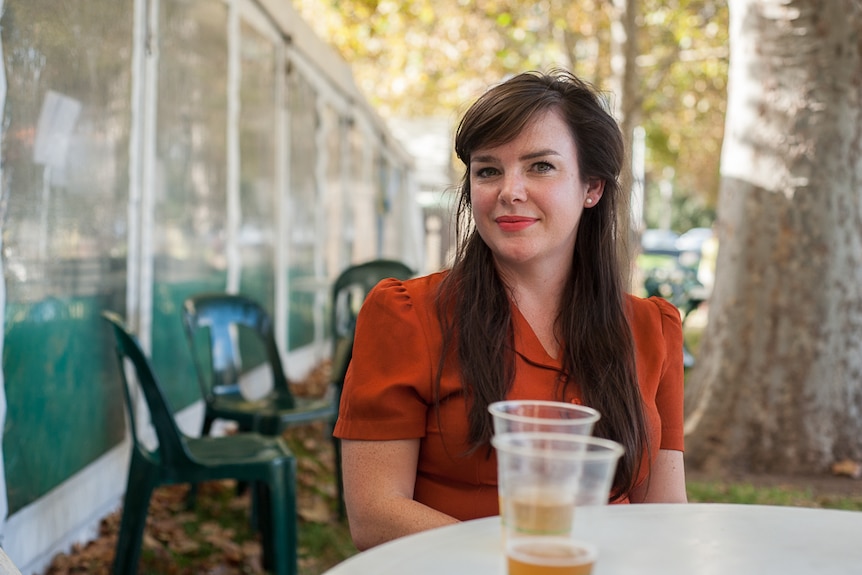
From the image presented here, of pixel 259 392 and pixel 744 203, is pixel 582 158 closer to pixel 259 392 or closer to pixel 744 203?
pixel 744 203

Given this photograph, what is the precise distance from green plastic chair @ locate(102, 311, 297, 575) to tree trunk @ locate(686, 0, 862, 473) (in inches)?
134

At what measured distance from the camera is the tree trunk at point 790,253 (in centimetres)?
617

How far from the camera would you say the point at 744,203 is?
6375mm

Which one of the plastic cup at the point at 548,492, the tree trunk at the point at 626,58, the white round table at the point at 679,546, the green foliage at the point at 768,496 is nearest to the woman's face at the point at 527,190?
the white round table at the point at 679,546

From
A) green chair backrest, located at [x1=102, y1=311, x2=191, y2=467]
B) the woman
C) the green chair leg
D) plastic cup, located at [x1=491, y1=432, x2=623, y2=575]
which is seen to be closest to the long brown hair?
the woman

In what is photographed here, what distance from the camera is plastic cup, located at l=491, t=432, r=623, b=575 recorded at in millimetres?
1103

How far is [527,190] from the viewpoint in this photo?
7.27 feet

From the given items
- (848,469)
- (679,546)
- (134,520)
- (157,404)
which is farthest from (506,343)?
(848,469)

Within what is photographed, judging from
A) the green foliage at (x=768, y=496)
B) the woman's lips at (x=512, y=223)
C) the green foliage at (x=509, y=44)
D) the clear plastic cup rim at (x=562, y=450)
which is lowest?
the green foliage at (x=768, y=496)

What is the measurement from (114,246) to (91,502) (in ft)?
3.56

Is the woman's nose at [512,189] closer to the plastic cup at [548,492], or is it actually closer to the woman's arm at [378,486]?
the woman's arm at [378,486]

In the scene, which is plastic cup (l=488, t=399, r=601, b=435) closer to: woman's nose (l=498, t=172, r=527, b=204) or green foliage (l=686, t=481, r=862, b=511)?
woman's nose (l=498, t=172, r=527, b=204)

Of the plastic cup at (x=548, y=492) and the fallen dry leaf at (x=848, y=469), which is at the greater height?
the plastic cup at (x=548, y=492)

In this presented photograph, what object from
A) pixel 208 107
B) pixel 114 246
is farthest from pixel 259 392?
pixel 114 246
